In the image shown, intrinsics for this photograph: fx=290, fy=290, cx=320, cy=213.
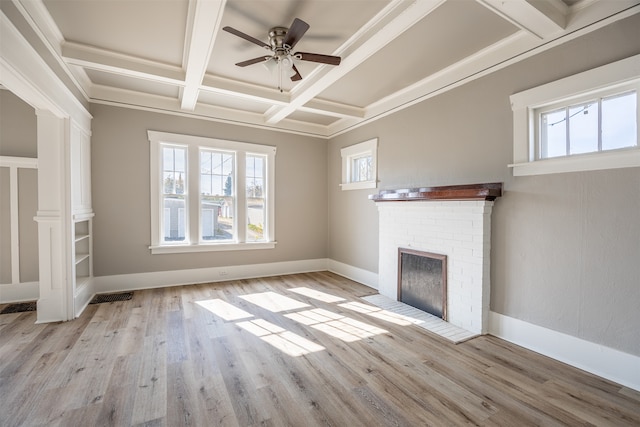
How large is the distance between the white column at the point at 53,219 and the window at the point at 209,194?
1.34m

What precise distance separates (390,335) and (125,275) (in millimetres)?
4007

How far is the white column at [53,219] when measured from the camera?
10.4 feet

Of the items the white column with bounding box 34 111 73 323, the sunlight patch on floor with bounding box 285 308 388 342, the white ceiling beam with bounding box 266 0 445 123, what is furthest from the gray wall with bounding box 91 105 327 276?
the sunlight patch on floor with bounding box 285 308 388 342

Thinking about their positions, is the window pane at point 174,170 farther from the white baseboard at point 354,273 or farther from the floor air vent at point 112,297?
the white baseboard at point 354,273

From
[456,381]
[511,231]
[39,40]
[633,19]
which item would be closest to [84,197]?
[39,40]

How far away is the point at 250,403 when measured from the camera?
1994 millimetres

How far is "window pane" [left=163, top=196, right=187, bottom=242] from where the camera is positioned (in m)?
4.77

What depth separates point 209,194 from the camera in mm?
5070

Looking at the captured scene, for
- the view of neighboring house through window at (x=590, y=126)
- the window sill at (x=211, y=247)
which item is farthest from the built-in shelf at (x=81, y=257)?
the view of neighboring house through window at (x=590, y=126)

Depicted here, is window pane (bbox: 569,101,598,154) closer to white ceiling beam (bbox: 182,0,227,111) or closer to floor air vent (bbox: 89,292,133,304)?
white ceiling beam (bbox: 182,0,227,111)

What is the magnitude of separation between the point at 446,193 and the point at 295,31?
2.31 m

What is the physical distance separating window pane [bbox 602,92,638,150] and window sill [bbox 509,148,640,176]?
101 mm

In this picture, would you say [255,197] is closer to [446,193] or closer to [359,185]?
[359,185]

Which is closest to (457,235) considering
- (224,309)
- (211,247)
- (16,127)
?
(224,309)
